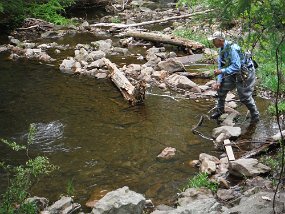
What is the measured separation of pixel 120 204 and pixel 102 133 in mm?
3330

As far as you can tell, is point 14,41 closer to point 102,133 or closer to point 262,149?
point 102,133

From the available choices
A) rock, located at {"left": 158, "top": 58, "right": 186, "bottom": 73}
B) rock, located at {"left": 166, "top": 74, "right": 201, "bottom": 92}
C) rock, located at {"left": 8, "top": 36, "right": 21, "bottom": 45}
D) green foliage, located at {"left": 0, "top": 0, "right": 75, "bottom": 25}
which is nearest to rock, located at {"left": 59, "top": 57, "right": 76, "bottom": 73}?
rock, located at {"left": 158, "top": 58, "right": 186, "bottom": 73}

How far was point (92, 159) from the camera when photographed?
22.8 ft

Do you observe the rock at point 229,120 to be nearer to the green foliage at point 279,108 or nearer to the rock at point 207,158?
the green foliage at point 279,108

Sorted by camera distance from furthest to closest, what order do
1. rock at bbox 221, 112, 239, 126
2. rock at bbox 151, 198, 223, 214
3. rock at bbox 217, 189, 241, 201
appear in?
rock at bbox 221, 112, 239, 126, rock at bbox 217, 189, 241, 201, rock at bbox 151, 198, 223, 214

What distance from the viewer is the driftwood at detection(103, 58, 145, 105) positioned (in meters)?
9.33

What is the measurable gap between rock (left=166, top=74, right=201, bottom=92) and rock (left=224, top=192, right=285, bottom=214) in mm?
5539

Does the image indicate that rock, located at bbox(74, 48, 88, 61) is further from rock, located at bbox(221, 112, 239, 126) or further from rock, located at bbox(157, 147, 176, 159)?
rock, located at bbox(157, 147, 176, 159)

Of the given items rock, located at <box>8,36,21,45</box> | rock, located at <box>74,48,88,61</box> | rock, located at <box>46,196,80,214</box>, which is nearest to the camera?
rock, located at <box>46,196,80,214</box>

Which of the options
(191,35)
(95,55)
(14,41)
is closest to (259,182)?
(95,55)

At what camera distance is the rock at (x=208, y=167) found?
6.14 metres

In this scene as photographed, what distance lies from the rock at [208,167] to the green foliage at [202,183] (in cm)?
16

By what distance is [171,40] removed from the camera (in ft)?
47.7

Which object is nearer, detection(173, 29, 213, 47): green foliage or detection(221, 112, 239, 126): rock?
detection(221, 112, 239, 126): rock
